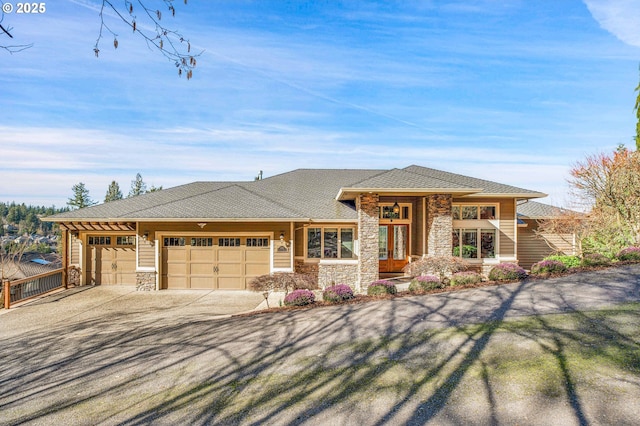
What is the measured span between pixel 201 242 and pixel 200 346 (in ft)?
24.2

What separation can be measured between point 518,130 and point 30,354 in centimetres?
2393

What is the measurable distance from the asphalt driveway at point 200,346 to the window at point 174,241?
2.99m

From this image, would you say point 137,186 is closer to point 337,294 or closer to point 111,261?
point 111,261

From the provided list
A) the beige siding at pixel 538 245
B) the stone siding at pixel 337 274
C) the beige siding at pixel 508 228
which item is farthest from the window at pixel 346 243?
the beige siding at pixel 538 245

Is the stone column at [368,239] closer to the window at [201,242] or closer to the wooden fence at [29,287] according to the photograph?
the window at [201,242]

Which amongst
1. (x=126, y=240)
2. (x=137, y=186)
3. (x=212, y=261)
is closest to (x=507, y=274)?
(x=212, y=261)

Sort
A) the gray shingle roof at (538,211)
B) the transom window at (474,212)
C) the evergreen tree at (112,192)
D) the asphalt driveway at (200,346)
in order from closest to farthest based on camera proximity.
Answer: the asphalt driveway at (200,346)
the transom window at (474,212)
the gray shingle roof at (538,211)
the evergreen tree at (112,192)

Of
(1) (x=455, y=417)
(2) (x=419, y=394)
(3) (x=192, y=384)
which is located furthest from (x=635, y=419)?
(3) (x=192, y=384)

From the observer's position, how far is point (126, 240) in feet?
48.3

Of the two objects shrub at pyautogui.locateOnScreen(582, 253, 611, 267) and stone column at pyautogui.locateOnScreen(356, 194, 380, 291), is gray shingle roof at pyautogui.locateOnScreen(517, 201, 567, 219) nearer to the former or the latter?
shrub at pyautogui.locateOnScreen(582, 253, 611, 267)

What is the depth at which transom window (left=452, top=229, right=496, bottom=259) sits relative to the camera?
14.3 m

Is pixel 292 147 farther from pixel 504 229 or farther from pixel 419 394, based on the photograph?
pixel 419 394

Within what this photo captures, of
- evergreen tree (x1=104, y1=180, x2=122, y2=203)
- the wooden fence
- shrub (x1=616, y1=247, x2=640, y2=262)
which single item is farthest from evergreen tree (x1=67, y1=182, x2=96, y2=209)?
shrub (x1=616, y1=247, x2=640, y2=262)

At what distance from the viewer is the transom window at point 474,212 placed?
47.3 feet
